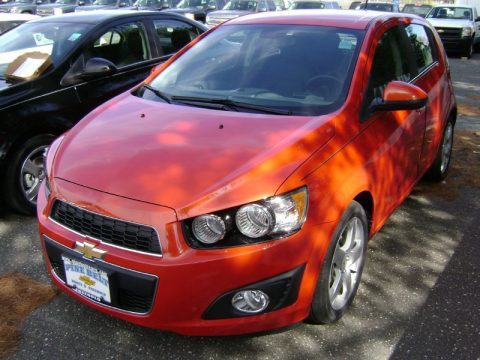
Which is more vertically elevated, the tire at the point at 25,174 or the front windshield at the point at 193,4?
the front windshield at the point at 193,4

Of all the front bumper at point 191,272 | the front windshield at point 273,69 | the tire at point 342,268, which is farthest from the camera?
the front windshield at point 273,69

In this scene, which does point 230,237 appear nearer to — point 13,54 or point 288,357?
point 288,357

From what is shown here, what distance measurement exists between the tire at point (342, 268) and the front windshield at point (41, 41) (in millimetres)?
3042

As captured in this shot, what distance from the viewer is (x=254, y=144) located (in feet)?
8.29

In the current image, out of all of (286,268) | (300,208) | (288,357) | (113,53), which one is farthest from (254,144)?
(113,53)

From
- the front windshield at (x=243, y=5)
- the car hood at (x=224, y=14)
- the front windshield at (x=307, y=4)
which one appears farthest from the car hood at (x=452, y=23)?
Result: the car hood at (x=224, y=14)

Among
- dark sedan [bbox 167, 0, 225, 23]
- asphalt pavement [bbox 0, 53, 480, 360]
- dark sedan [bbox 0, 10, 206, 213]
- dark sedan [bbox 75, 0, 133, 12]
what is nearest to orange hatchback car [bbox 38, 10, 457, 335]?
asphalt pavement [bbox 0, 53, 480, 360]

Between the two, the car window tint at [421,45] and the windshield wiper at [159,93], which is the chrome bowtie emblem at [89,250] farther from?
the car window tint at [421,45]

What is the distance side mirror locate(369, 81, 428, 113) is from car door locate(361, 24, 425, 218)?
76mm

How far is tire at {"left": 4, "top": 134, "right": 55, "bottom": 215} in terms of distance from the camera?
3.88m

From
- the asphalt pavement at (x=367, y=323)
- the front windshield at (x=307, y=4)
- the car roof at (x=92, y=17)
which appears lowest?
the asphalt pavement at (x=367, y=323)

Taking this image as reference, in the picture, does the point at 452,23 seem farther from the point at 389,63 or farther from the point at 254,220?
the point at 254,220

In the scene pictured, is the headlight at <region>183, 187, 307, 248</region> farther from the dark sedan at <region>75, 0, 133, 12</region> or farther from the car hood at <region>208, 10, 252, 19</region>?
the dark sedan at <region>75, 0, 133, 12</region>

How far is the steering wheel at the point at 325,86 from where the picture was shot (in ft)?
9.65
